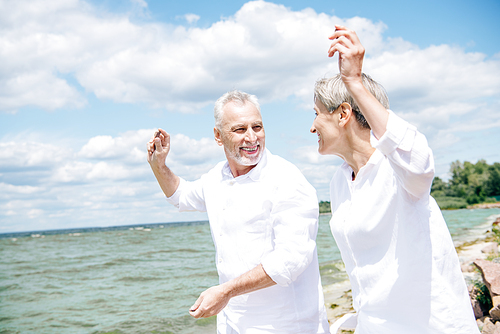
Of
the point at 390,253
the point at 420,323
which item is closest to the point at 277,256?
the point at 390,253

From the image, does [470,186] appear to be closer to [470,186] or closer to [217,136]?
[470,186]

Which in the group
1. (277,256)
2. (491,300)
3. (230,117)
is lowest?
(491,300)

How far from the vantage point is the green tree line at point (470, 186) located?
74062 millimetres

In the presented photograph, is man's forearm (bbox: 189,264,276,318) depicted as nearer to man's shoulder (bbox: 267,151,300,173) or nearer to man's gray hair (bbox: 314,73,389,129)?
man's shoulder (bbox: 267,151,300,173)

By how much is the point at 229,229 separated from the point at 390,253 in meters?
1.21

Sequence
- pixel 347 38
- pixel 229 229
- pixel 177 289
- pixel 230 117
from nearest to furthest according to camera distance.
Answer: pixel 347 38 → pixel 229 229 → pixel 230 117 → pixel 177 289

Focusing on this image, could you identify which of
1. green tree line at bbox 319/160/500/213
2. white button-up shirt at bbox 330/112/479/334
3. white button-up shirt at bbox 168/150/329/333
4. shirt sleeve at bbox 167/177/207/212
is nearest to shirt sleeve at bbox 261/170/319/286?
white button-up shirt at bbox 168/150/329/333

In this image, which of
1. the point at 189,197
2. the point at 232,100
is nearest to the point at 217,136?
the point at 232,100

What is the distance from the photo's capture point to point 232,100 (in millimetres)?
3092

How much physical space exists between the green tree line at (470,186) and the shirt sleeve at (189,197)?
77603 millimetres

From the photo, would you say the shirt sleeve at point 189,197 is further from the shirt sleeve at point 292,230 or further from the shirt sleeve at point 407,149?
the shirt sleeve at point 407,149

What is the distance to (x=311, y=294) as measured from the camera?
269 cm

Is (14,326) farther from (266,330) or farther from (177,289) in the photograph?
(266,330)

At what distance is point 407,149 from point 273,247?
1410 mm
